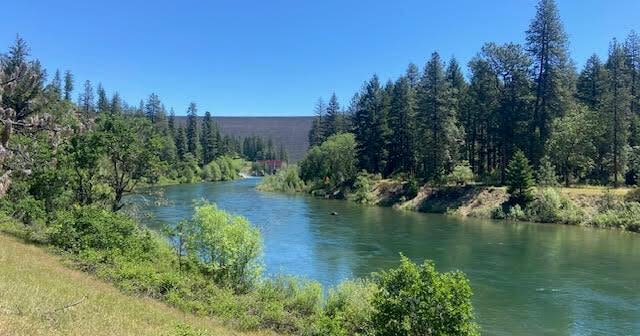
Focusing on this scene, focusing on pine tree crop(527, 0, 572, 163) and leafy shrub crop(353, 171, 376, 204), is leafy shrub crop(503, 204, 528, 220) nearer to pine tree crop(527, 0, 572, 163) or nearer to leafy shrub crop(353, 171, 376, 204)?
pine tree crop(527, 0, 572, 163)

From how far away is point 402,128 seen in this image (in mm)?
78938

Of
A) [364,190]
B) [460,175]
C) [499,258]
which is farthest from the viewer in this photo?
[364,190]

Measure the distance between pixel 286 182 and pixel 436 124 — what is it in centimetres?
3118

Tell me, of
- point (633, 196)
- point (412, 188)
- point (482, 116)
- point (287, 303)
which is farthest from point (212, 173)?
point (287, 303)

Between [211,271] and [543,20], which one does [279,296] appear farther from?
[543,20]

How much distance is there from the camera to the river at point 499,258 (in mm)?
20203

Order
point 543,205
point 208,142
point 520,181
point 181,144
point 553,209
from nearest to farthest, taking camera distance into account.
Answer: point 553,209
point 543,205
point 520,181
point 181,144
point 208,142

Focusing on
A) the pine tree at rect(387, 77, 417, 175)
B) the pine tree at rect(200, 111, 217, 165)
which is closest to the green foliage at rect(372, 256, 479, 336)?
the pine tree at rect(387, 77, 417, 175)

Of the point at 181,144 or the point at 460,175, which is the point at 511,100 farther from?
the point at 181,144

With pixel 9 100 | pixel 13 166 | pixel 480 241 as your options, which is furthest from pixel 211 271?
pixel 9 100

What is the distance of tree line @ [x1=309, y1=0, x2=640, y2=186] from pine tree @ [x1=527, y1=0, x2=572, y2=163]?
0.11 meters

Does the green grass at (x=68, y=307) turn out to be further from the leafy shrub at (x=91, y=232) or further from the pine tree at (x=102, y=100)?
the pine tree at (x=102, y=100)

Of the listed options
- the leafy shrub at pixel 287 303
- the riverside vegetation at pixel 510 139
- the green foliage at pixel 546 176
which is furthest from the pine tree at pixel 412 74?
the leafy shrub at pixel 287 303

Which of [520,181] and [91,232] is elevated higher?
[520,181]
